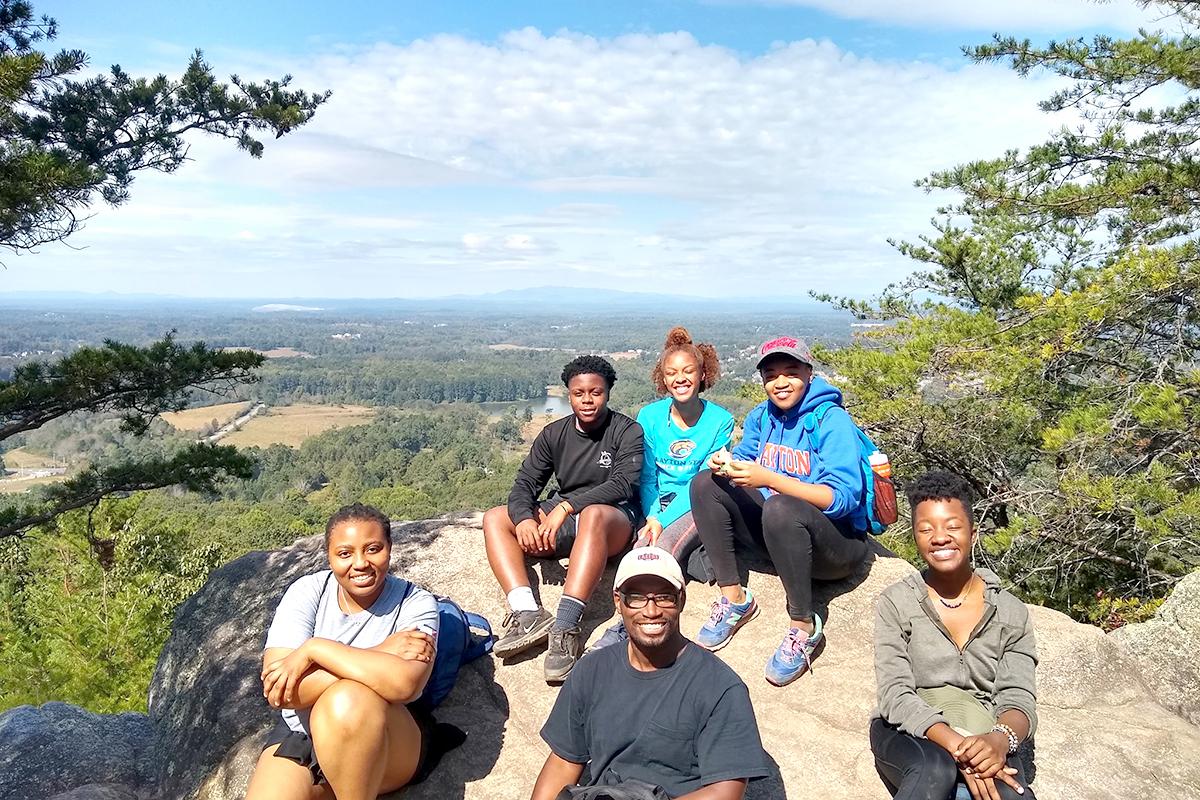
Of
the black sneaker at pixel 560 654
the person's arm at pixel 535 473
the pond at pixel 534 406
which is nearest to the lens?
the black sneaker at pixel 560 654

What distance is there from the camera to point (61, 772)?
3.53m

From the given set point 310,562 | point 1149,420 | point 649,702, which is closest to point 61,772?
point 310,562

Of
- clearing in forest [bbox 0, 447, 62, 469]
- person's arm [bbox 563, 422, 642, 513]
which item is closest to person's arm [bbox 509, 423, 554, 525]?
person's arm [bbox 563, 422, 642, 513]

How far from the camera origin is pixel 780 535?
10.1 ft

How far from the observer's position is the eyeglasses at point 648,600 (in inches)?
79.6

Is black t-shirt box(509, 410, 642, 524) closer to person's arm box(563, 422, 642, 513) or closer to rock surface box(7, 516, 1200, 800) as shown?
person's arm box(563, 422, 642, 513)

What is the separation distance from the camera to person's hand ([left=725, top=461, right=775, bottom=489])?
310cm

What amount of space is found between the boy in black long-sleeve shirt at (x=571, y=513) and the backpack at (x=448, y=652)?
0.56ft

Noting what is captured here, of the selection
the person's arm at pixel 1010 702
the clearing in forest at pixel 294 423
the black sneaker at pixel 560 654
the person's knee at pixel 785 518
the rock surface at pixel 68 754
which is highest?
the person's knee at pixel 785 518

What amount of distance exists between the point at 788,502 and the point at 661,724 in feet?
4.39

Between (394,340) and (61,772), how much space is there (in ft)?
584

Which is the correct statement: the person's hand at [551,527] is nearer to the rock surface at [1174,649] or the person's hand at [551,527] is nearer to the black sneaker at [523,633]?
the black sneaker at [523,633]

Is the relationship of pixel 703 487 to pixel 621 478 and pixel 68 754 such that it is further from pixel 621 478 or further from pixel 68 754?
pixel 68 754

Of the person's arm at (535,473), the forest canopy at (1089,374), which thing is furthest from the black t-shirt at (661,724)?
the forest canopy at (1089,374)
